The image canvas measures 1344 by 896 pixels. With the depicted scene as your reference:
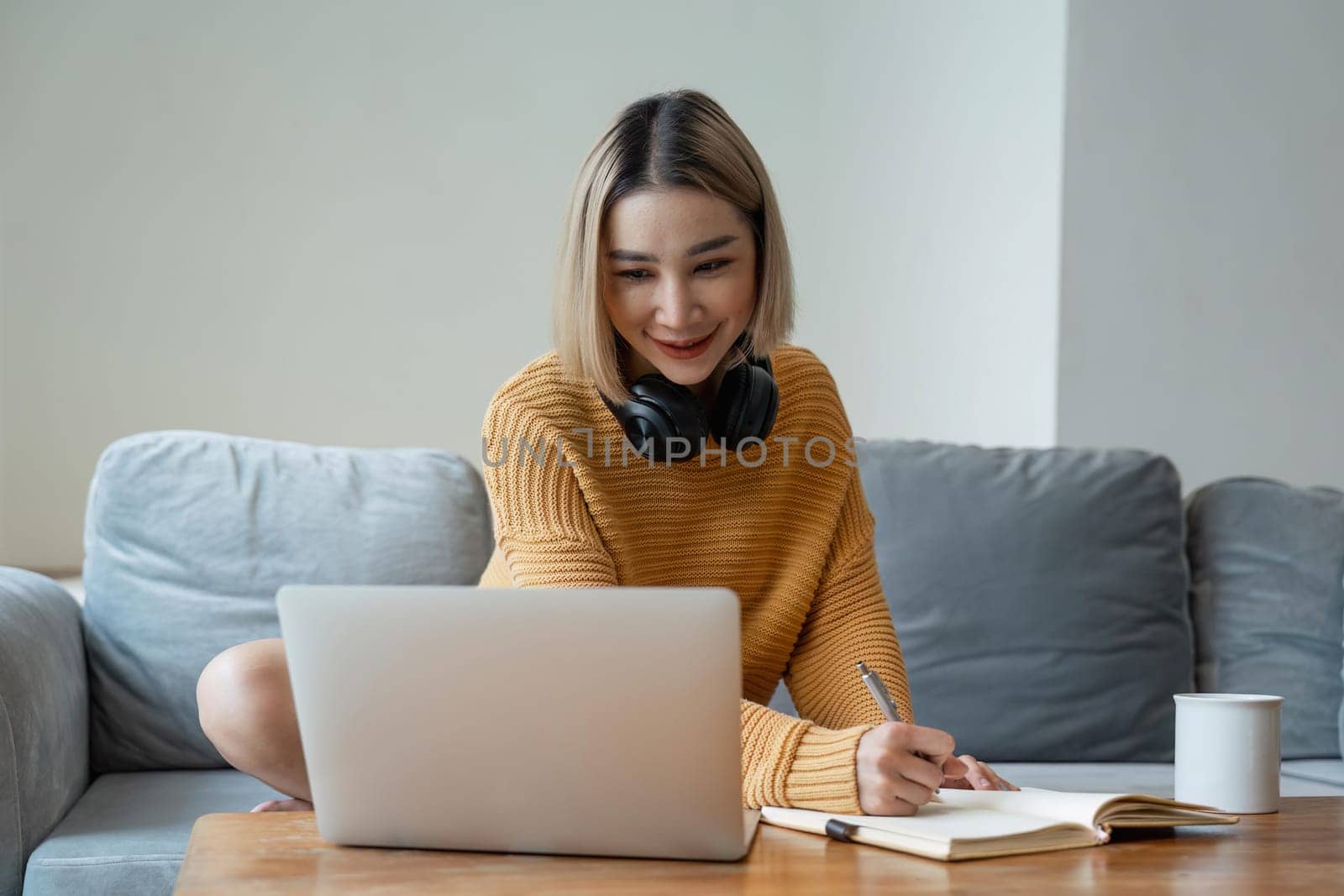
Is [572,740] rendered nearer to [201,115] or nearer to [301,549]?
[301,549]

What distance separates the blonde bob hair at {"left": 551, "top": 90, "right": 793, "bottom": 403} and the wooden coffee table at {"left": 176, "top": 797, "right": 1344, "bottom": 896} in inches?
22.3

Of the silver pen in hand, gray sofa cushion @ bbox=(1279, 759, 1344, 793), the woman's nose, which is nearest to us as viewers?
the silver pen in hand

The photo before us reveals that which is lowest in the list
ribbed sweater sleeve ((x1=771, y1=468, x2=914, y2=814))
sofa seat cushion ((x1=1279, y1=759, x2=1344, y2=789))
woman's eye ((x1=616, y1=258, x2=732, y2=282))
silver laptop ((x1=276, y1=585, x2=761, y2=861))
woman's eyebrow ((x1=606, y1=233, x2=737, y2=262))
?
sofa seat cushion ((x1=1279, y1=759, x2=1344, y2=789))

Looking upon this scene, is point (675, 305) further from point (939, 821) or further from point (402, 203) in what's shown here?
point (402, 203)

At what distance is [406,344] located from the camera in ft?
10.3

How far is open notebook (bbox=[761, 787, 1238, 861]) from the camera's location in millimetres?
843

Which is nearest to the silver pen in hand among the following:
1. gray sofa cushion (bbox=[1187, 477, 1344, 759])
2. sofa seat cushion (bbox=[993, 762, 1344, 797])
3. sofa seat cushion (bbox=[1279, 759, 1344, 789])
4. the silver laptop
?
the silver laptop

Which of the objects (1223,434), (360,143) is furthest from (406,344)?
(1223,434)

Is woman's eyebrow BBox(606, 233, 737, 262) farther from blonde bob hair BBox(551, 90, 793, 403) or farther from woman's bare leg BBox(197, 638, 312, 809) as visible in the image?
woman's bare leg BBox(197, 638, 312, 809)

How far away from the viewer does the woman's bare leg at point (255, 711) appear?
1.31 metres

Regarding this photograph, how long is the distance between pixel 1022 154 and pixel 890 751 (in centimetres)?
208

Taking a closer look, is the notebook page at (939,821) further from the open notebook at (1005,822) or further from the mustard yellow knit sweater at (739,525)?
the mustard yellow knit sweater at (739,525)

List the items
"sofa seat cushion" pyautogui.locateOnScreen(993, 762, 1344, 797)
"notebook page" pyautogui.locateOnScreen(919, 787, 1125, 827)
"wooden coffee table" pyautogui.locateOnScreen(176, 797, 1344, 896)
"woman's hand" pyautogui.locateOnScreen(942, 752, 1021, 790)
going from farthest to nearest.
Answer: "sofa seat cushion" pyautogui.locateOnScreen(993, 762, 1344, 797) < "woman's hand" pyautogui.locateOnScreen(942, 752, 1021, 790) < "notebook page" pyautogui.locateOnScreen(919, 787, 1125, 827) < "wooden coffee table" pyautogui.locateOnScreen(176, 797, 1344, 896)

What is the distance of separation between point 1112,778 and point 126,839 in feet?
4.24
